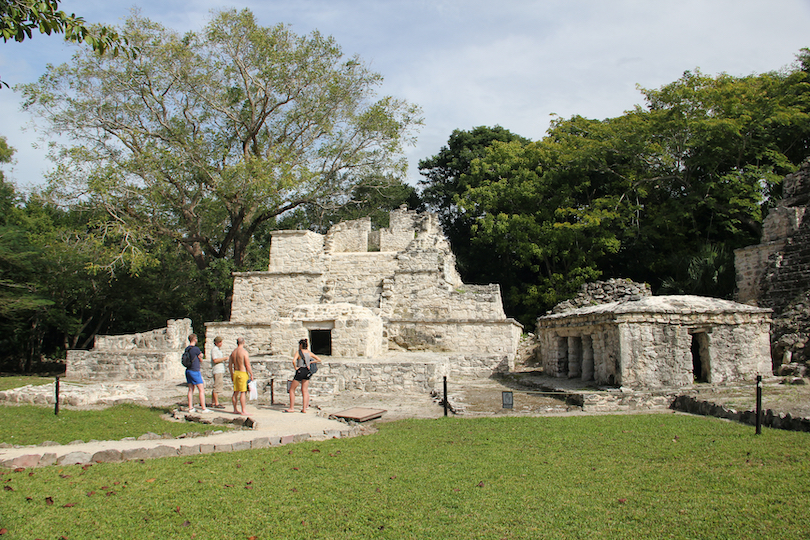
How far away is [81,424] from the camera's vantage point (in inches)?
323

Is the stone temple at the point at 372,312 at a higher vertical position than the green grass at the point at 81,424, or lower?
higher

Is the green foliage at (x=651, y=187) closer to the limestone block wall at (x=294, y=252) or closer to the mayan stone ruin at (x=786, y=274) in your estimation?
the mayan stone ruin at (x=786, y=274)

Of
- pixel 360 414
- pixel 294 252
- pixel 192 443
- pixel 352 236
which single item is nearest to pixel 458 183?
pixel 352 236

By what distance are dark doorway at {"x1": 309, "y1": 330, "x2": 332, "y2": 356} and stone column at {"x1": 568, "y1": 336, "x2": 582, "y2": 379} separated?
786 centimetres

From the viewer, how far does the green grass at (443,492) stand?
4.04 metres

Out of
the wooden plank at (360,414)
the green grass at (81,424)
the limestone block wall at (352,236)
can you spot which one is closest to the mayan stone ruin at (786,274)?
the wooden plank at (360,414)

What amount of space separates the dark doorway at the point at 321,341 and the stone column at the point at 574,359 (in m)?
7.86

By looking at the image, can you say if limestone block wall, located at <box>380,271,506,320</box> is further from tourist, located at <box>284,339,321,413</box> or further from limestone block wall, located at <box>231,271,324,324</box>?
tourist, located at <box>284,339,321,413</box>

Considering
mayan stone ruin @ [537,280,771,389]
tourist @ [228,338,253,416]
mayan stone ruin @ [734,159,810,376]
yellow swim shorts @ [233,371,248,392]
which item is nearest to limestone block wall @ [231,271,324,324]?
tourist @ [228,338,253,416]

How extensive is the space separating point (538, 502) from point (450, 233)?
87.6 feet

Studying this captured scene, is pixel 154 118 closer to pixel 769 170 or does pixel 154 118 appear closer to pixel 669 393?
pixel 669 393

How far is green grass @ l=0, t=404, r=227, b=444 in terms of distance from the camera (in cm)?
729

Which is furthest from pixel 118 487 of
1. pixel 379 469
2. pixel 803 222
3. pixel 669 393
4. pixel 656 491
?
pixel 803 222

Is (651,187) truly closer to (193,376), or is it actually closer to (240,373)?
(240,373)
